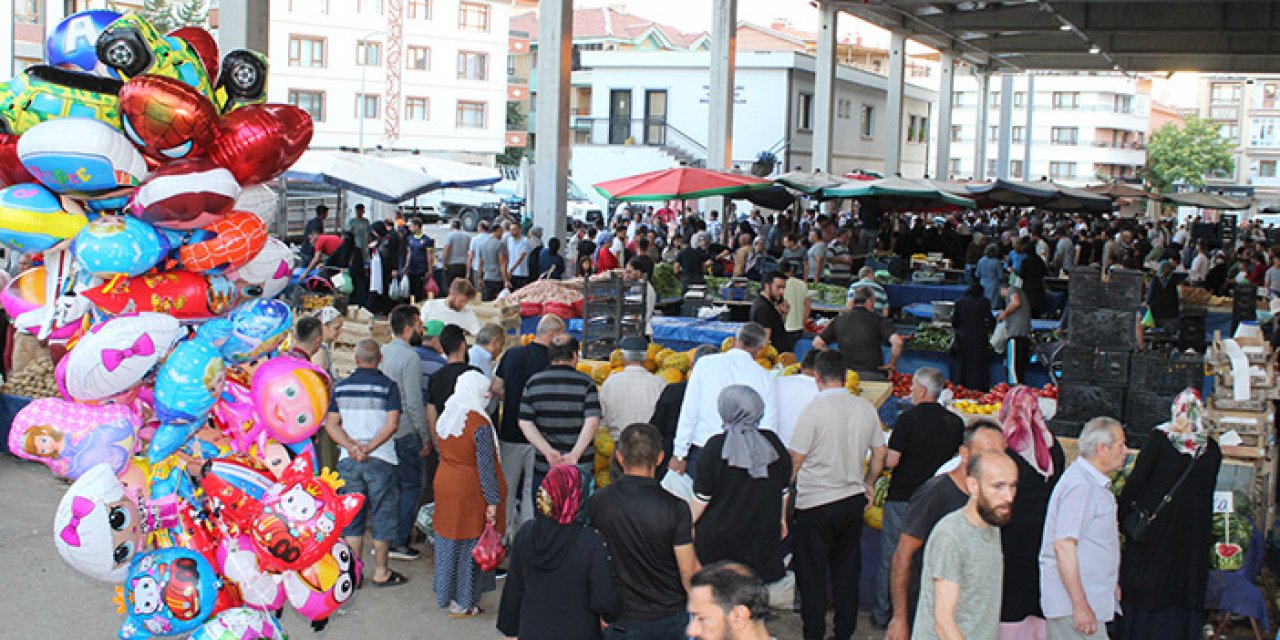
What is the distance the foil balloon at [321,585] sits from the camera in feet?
17.5

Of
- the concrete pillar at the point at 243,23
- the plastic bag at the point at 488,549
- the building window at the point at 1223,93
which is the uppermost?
the building window at the point at 1223,93

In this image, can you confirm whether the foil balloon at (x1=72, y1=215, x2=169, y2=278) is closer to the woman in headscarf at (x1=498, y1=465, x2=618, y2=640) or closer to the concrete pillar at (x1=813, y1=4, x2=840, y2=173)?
the woman in headscarf at (x1=498, y1=465, x2=618, y2=640)

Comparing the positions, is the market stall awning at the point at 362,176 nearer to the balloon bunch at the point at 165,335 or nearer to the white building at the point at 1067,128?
the balloon bunch at the point at 165,335

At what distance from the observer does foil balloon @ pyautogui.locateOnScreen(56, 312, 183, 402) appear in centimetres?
491

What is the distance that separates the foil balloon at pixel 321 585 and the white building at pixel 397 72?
4571 centimetres

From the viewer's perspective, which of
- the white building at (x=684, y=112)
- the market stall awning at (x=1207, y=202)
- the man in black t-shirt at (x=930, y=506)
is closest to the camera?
the man in black t-shirt at (x=930, y=506)

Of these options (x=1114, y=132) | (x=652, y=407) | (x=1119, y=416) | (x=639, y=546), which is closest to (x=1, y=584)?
(x=652, y=407)

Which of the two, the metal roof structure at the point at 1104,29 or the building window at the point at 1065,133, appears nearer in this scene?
the metal roof structure at the point at 1104,29

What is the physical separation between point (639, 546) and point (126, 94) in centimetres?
269

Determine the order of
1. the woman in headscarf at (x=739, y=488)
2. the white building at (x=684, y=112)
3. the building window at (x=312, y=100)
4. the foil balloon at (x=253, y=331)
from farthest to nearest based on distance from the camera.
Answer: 1. the building window at (x=312, y=100)
2. the white building at (x=684, y=112)
3. the woman in headscarf at (x=739, y=488)
4. the foil balloon at (x=253, y=331)

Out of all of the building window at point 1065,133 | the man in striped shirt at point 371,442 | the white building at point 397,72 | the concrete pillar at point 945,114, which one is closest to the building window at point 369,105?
the white building at point 397,72

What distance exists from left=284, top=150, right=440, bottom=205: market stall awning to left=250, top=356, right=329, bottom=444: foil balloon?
10.1 meters

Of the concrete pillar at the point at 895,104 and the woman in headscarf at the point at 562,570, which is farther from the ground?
the concrete pillar at the point at 895,104

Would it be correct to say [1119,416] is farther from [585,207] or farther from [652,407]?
[585,207]
